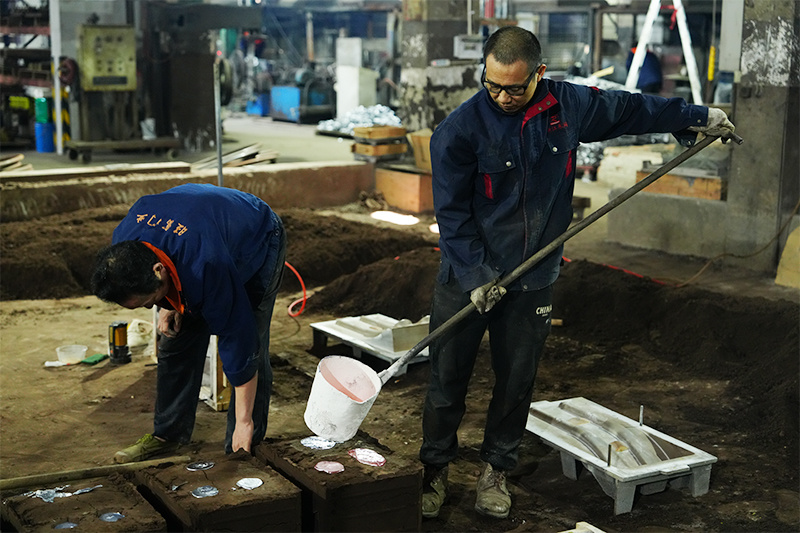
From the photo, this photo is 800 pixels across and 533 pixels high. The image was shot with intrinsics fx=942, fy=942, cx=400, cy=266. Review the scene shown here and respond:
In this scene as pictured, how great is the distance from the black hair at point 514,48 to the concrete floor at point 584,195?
13.7ft

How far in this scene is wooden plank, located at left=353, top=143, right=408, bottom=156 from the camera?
1077cm

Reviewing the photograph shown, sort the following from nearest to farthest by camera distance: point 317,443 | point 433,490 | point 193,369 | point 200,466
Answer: point 200,466
point 317,443
point 433,490
point 193,369

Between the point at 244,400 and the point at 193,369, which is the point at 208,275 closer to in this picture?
the point at 244,400

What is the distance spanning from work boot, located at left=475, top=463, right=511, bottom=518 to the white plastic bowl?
283 cm

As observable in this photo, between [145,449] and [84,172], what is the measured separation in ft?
18.4

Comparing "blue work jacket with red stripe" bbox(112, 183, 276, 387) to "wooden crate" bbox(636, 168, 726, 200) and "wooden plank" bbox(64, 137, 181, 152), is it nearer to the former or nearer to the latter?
"wooden crate" bbox(636, 168, 726, 200)

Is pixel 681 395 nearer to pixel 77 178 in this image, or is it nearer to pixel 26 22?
pixel 77 178

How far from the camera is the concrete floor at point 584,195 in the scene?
7211 millimetres

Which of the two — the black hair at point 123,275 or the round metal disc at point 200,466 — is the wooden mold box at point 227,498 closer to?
the round metal disc at point 200,466

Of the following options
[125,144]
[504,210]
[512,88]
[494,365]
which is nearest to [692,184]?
[494,365]

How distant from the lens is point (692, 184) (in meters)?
8.03

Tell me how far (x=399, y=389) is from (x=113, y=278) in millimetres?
2541

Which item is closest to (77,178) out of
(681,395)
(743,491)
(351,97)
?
(681,395)

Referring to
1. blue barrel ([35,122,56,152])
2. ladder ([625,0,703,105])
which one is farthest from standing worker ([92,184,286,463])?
blue barrel ([35,122,56,152])
